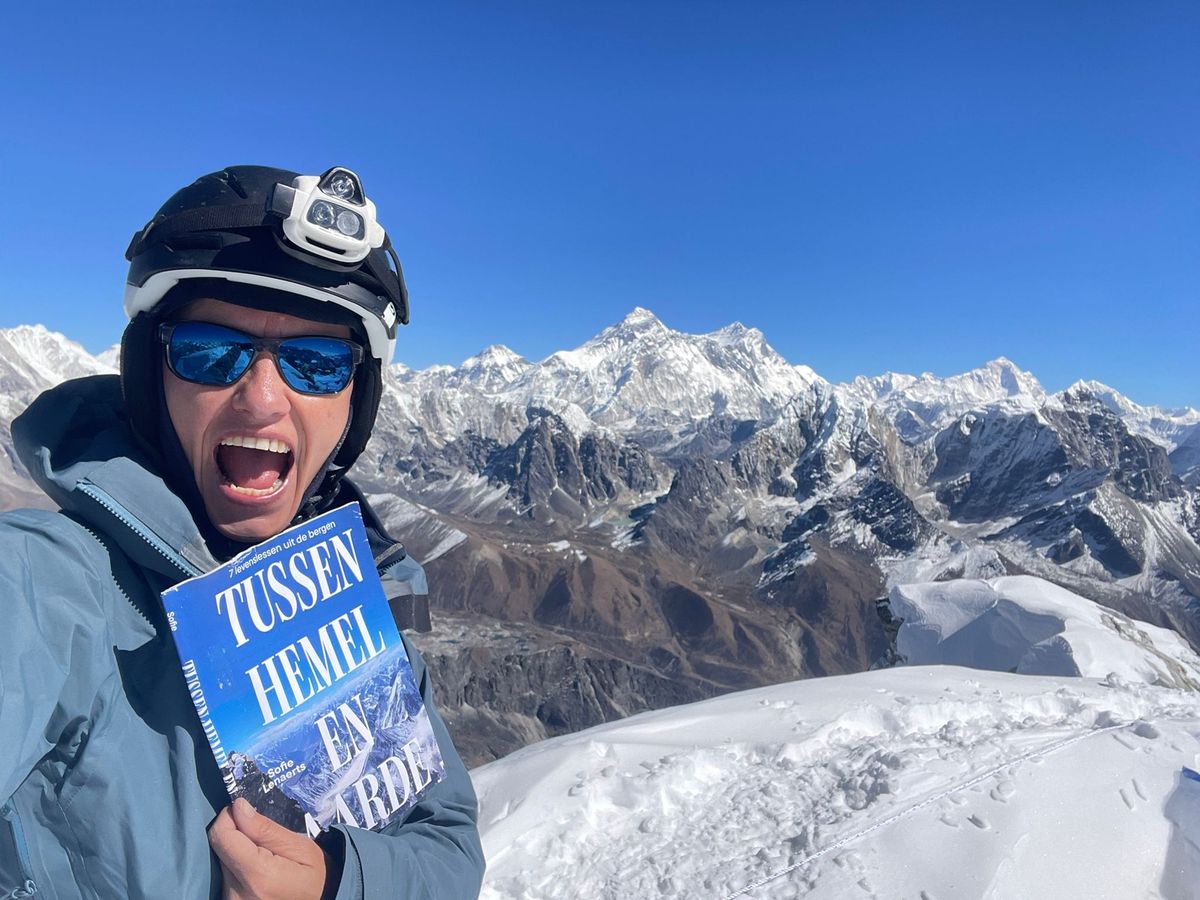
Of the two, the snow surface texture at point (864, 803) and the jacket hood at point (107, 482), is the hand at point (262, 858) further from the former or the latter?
the snow surface texture at point (864, 803)

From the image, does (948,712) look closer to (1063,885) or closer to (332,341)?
(1063,885)

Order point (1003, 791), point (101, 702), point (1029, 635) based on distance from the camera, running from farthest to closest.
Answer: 1. point (1029, 635)
2. point (1003, 791)
3. point (101, 702)

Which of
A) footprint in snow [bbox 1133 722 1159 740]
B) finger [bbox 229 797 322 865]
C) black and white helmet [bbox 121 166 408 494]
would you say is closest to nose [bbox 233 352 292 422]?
black and white helmet [bbox 121 166 408 494]

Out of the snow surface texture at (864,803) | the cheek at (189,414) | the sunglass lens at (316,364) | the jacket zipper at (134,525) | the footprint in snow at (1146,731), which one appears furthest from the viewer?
the footprint in snow at (1146,731)

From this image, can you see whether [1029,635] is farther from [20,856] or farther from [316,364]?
[20,856]

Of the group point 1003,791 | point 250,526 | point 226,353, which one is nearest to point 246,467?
point 250,526

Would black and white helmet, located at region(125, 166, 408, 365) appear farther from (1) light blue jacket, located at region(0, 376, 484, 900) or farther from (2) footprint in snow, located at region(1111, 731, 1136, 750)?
(2) footprint in snow, located at region(1111, 731, 1136, 750)

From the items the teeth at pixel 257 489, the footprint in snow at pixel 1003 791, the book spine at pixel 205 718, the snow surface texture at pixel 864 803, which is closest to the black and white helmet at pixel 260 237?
the teeth at pixel 257 489
